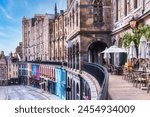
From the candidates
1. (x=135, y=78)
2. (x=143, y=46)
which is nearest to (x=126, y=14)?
(x=143, y=46)

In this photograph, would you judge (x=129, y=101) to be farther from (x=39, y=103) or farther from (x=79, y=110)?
(x=39, y=103)

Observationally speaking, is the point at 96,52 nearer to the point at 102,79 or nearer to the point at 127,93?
A: the point at 102,79

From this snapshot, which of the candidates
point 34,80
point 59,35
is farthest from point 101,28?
point 34,80

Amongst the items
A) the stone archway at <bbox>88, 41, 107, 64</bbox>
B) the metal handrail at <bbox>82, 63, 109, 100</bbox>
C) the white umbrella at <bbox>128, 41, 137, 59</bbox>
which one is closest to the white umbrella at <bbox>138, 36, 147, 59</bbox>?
the metal handrail at <bbox>82, 63, 109, 100</bbox>

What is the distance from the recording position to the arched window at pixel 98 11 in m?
17.5

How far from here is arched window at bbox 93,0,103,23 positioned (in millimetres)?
17516

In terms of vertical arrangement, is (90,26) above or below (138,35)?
above

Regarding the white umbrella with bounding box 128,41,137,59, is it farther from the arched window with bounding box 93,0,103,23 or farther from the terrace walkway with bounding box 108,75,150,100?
the arched window with bounding box 93,0,103,23

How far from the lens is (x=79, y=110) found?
261 inches

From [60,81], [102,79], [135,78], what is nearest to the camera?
[102,79]

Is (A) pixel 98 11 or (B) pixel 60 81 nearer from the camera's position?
(A) pixel 98 11

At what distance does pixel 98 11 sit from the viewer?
17609mm

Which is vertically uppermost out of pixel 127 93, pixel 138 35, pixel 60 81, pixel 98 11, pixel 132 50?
pixel 98 11

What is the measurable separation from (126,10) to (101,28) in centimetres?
283
